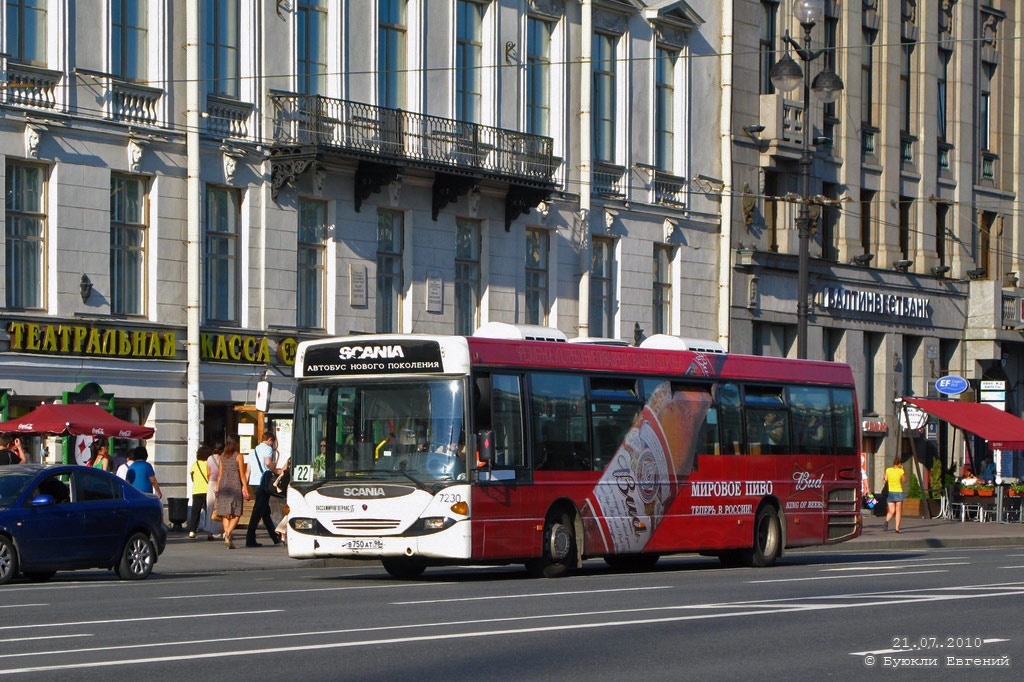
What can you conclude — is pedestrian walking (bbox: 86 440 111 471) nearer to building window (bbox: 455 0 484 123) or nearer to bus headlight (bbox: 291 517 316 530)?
bus headlight (bbox: 291 517 316 530)

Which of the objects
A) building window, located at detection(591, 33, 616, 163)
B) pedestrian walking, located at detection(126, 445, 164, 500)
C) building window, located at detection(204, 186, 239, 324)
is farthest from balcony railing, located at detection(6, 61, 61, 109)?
building window, located at detection(591, 33, 616, 163)

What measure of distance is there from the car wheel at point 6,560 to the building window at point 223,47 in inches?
553

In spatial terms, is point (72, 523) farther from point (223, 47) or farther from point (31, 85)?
point (223, 47)

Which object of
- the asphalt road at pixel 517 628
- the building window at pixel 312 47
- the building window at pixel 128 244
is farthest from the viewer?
the building window at pixel 312 47

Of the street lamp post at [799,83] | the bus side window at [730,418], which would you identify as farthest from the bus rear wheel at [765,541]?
the street lamp post at [799,83]

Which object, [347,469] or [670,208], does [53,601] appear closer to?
[347,469]

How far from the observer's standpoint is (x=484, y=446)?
2059 centimetres

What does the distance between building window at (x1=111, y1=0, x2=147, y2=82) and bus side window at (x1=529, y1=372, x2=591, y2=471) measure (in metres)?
12.5

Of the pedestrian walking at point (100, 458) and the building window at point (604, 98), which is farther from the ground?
the building window at point (604, 98)

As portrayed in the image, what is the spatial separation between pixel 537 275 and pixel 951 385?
14.9 m

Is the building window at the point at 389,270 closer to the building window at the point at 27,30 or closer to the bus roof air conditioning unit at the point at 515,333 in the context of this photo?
the building window at the point at 27,30

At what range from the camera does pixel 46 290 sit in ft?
99.3

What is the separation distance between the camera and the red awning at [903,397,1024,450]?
4578 centimetres

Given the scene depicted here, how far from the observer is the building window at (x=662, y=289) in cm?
4322
